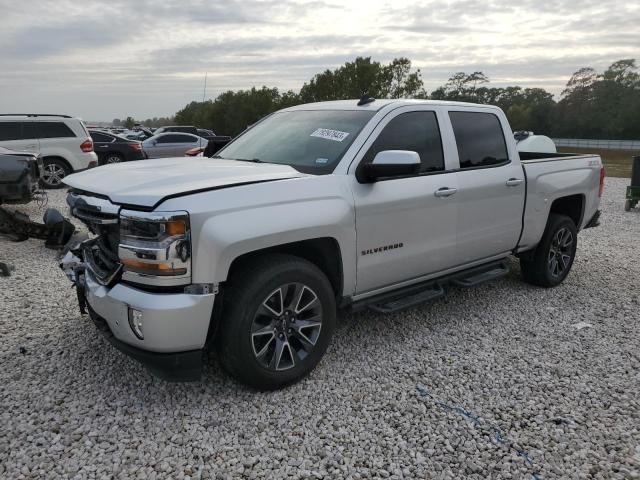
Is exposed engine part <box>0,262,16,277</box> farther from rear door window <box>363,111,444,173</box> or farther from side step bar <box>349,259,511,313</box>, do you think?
rear door window <box>363,111,444,173</box>

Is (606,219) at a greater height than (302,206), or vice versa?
(302,206)

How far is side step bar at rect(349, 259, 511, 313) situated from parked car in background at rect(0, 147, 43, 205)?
6.39 m

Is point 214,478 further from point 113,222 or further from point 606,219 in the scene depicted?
point 606,219

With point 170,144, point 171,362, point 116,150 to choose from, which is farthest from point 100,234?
point 170,144

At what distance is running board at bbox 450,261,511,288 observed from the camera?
15.2 feet

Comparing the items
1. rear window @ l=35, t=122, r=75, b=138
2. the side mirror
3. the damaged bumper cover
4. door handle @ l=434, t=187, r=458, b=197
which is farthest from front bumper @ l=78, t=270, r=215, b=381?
rear window @ l=35, t=122, r=75, b=138

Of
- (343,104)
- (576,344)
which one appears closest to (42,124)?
(343,104)

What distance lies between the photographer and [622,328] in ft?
15.4

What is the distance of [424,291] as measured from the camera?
435 centimetres

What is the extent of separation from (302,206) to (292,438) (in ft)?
4.55

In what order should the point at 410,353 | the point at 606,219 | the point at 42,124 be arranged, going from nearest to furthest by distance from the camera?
the point at 410,353 → the point at 606,219 → the point at 42,124

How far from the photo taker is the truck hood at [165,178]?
9.73ft

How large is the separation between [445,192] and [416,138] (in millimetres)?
491

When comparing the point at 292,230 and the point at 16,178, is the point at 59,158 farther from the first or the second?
the point at 292,230
